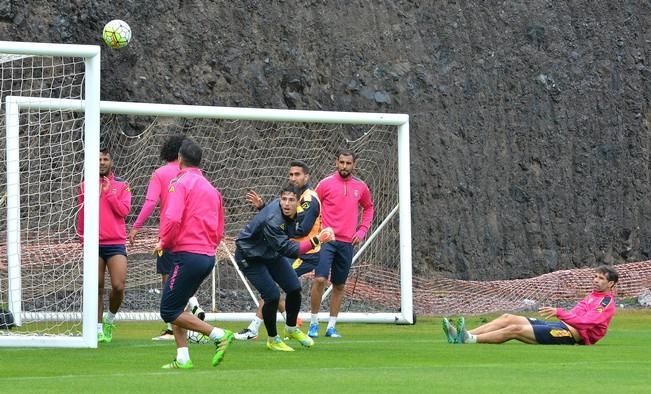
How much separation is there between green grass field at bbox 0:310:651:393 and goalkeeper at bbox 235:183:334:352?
38cm

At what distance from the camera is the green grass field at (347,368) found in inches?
374

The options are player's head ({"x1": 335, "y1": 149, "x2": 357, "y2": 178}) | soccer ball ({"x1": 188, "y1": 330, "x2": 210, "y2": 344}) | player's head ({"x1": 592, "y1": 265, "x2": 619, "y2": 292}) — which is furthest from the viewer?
player's head ({"x1": 335, "y1": 149, "x2": 357, "y2": 178})

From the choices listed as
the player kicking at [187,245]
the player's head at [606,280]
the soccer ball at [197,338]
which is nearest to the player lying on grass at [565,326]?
the player's head at [606,280]

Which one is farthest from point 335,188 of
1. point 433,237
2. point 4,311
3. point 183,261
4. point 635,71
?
point 635,71

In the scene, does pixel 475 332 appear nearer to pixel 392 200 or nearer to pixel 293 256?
pixel 293 256

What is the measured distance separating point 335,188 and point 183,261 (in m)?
5.66

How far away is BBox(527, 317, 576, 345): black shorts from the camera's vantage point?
14390mm

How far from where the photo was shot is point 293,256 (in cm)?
A: 1273

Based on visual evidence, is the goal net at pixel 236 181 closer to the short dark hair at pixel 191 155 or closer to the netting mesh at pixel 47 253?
the netting mesh at pixel 47 253

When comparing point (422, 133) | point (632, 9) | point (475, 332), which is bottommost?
point (475, 332)

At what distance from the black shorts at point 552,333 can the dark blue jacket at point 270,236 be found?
2.98 meters

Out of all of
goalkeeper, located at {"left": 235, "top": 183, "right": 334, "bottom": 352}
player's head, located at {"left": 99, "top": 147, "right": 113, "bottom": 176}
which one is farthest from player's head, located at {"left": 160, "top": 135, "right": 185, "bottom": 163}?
goalkeeper, located at {"left": 235, "top": 183, "right": 334, "bottom": 352}

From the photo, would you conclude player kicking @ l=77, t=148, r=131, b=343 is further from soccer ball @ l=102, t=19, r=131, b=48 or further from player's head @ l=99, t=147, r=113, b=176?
soccer ball @ l=102, t=19, r=131, b=48

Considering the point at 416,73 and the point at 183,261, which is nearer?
the point at 183,261
